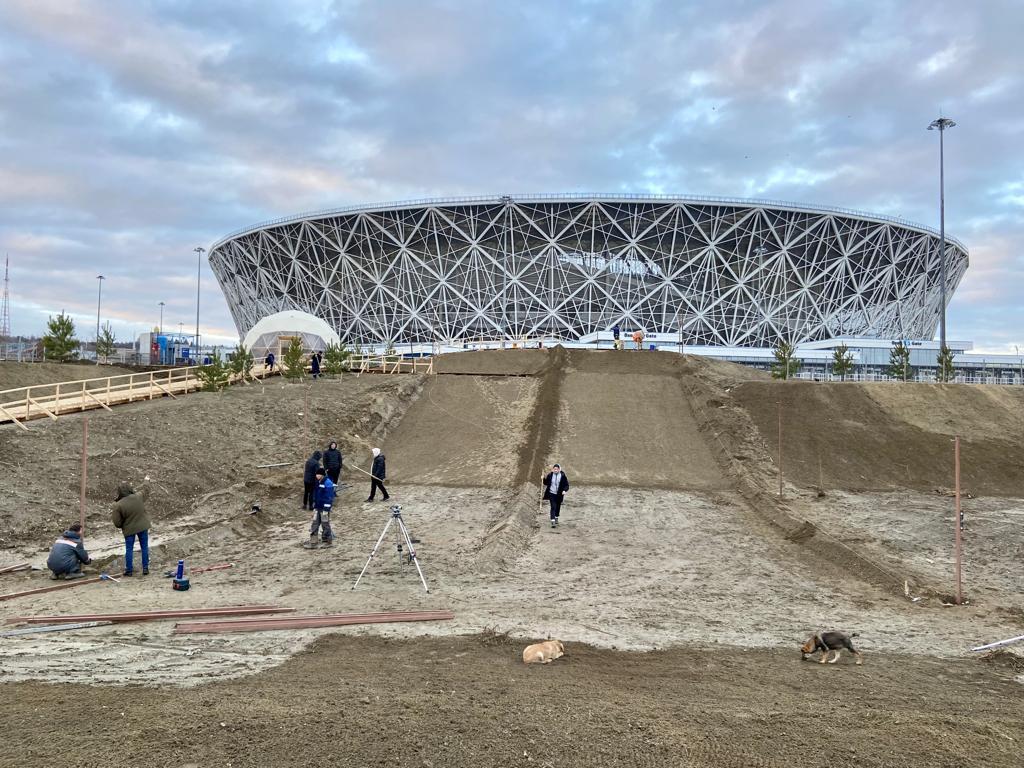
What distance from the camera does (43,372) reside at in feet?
115

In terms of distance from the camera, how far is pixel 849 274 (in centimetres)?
6525

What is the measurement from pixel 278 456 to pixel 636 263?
166 ft

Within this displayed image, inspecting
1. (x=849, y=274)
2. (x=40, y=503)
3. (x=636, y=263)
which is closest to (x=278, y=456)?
(x=40, y=503)

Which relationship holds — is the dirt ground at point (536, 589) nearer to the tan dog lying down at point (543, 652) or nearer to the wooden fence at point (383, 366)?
the tan dog lying down at point (543, 652)

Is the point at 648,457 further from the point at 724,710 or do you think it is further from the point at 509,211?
the point at 509,211

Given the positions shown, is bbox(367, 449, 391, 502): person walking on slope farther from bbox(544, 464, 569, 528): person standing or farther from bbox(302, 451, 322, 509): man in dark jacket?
bbox(544, 464, 569, 528): person standing

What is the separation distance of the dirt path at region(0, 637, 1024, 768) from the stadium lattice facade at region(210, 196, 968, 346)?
55.5 metres

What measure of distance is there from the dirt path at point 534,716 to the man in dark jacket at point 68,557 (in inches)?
182

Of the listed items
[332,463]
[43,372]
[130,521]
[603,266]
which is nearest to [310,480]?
[332,463]

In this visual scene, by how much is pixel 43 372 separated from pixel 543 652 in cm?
3842

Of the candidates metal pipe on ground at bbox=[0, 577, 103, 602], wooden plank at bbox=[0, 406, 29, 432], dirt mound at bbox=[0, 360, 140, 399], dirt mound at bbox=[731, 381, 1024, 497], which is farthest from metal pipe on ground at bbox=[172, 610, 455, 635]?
dirt mound at bbox=[0, 360, 140, 399]

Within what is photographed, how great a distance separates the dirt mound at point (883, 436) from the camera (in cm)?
1750

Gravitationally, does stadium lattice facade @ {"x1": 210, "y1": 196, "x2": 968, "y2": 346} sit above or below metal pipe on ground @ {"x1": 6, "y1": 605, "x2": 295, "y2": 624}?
above

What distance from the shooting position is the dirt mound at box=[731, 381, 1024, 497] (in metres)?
17.5
